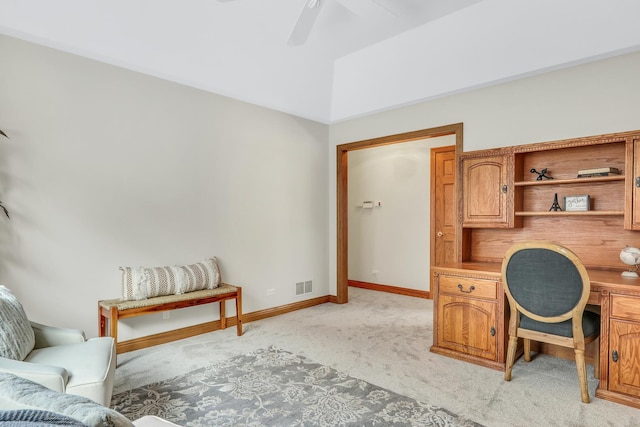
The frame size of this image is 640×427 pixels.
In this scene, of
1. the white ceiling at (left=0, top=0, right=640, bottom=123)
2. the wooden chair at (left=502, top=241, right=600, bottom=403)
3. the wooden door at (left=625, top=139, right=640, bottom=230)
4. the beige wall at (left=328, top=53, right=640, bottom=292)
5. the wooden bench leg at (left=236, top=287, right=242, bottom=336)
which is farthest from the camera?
the wooden bench leg at (left=236, top=287, right=242, bottom=336)

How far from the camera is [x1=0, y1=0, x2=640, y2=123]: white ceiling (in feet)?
9.55

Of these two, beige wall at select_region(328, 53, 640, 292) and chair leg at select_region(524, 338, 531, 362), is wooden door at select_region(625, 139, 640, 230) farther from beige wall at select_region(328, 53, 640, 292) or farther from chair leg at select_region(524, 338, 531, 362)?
chair leg at select_region(524, 338, 531, 362)

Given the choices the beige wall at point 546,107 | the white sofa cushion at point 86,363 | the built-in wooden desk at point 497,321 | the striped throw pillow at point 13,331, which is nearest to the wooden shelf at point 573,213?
the built-in wooden desk at point 497,321

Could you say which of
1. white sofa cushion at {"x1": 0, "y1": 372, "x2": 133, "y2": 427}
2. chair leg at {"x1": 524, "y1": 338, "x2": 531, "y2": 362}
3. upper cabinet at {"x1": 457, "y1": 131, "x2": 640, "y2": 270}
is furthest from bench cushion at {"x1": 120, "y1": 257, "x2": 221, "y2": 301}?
chair leg at {"x1": 524, "y1": 338, "x2": 531, "y2": 362}

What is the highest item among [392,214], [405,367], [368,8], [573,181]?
[368,8]

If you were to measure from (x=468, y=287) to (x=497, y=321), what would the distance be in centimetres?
34

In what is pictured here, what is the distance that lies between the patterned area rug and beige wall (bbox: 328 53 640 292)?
2552 mm

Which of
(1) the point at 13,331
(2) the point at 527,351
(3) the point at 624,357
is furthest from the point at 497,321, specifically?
(1) the point at 13,331

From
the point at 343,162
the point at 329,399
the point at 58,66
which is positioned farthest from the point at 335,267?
the point at 58,66

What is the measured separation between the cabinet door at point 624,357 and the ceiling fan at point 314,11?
2.91 meters

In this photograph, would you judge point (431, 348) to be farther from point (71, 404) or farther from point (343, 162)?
point (71, 404)

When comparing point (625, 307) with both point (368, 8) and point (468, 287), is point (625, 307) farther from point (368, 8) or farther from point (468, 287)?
point (368, 8)

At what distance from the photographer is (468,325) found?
3271 mm

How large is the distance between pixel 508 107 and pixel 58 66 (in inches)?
157
